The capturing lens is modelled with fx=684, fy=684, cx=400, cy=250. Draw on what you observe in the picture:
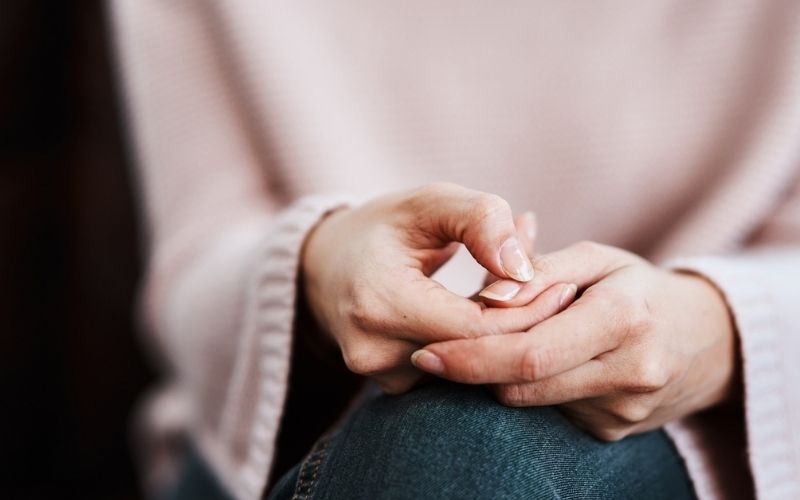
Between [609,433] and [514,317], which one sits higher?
[514,317]

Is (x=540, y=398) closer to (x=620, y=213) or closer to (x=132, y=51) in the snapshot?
(x=620, y=213)

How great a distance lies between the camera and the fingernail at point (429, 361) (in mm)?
384

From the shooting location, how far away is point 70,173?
105 cm

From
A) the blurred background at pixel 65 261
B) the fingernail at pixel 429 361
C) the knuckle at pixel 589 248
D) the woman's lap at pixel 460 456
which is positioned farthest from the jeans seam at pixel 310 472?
the blurred background at pixel 65 261

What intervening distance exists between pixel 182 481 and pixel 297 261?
15.5 inches

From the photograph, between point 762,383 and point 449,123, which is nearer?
point 762,383

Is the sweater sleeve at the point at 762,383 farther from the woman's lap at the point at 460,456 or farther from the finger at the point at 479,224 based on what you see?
the finger at the point at 479,224

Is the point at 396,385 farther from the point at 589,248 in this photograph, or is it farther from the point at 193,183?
the point at 193,183

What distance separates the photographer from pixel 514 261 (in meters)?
0.39

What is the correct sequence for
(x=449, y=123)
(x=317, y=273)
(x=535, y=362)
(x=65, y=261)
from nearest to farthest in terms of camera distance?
(x=535, y=362) → (x=317, y=273) → (x=449, y=123) → (x=65, y=261)

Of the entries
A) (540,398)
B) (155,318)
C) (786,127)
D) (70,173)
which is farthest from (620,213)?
(70,173)

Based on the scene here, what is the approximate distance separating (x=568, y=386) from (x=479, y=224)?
11 cm

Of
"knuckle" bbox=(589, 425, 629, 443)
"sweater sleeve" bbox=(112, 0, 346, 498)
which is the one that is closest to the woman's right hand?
"knuckle" bbox=(589, 425, 629, 443)

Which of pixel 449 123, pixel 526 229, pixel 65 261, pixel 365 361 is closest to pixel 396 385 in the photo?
pixel 365 361
